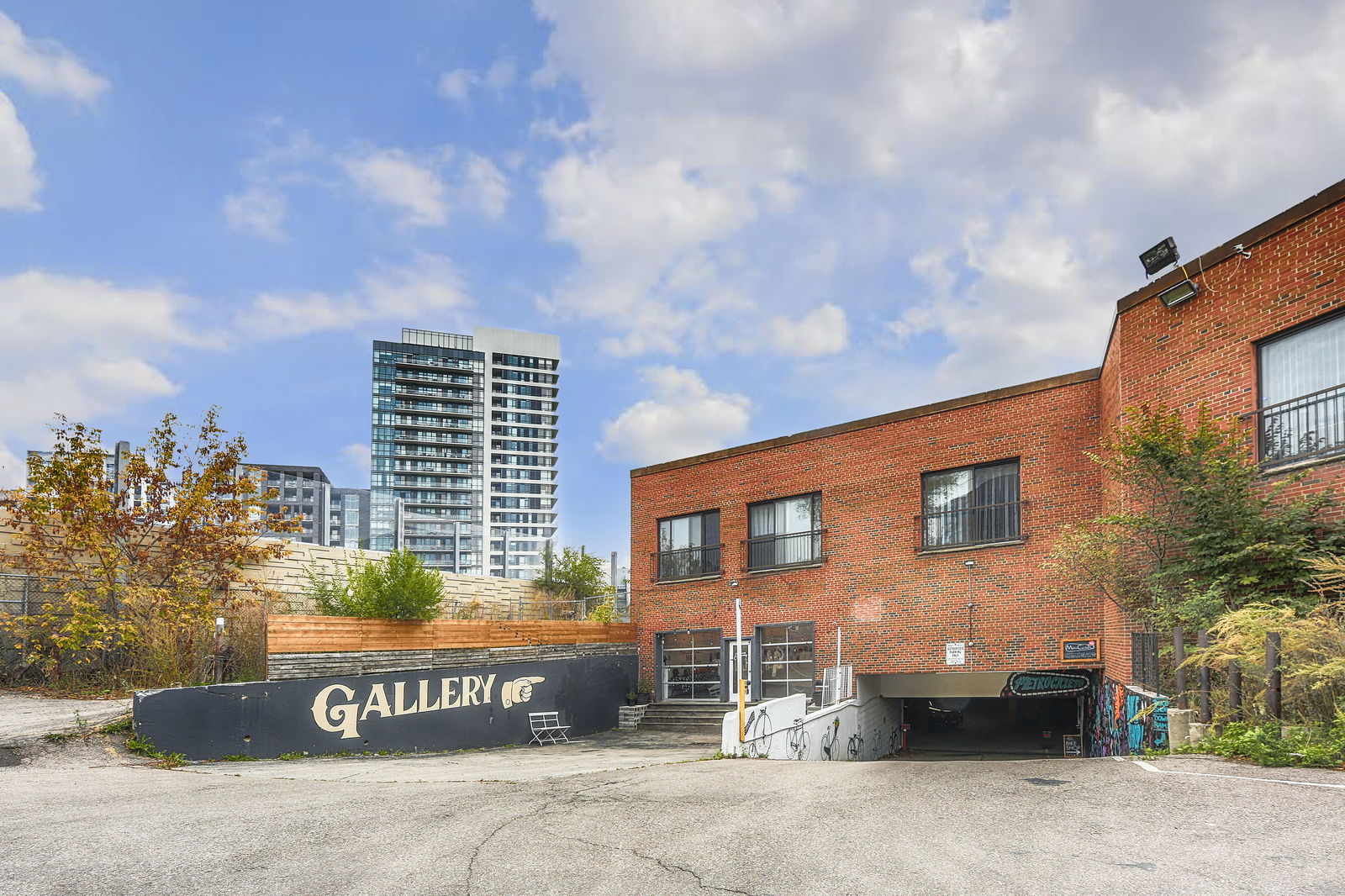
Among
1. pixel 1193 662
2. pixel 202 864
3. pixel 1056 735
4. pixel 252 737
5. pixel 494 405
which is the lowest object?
pixel 1056 735

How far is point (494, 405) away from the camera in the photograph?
134000 mm

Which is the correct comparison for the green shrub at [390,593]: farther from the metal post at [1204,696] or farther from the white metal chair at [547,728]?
the metal post at [1204,696]

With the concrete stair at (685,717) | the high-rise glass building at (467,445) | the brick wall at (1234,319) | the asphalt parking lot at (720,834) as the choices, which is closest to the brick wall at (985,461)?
the brick wall at (1234,319)

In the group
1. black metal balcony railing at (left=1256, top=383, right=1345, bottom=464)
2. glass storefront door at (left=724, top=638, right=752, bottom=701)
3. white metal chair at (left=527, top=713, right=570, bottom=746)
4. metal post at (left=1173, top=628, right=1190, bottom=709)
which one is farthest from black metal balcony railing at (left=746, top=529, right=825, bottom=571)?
metal post at (left=1173, top=628, right=1190, bottom=709)

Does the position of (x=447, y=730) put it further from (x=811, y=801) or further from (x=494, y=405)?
(x=494, y=405)

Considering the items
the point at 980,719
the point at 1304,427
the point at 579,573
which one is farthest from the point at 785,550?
the point at 579,573

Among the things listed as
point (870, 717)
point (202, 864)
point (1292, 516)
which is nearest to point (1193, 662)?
point (1292, 516)

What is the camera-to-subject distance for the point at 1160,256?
14570mm

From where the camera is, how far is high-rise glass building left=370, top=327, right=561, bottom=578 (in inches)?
5005

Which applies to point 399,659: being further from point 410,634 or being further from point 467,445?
point 467,445

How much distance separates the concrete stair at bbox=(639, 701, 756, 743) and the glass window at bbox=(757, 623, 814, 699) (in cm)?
100

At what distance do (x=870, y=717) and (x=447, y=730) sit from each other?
9.83m

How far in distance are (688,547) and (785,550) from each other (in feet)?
10.9

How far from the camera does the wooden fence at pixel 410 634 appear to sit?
54.9 feet
